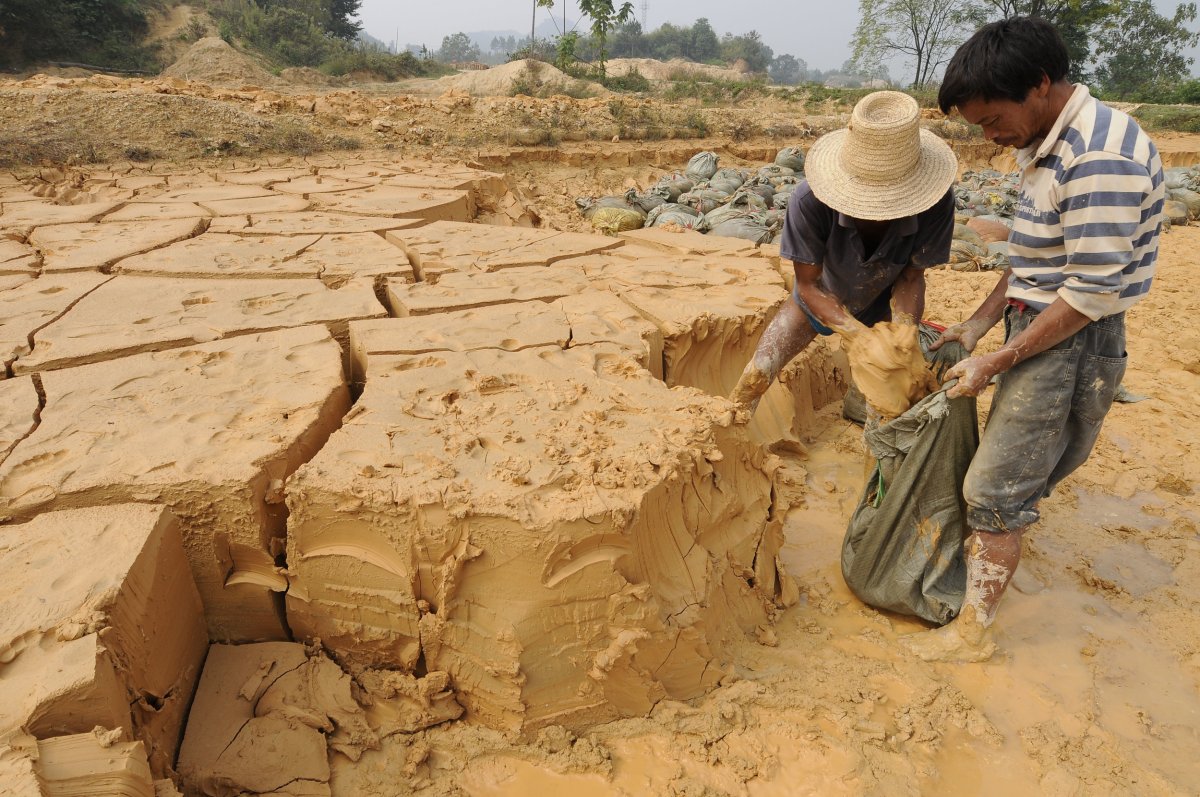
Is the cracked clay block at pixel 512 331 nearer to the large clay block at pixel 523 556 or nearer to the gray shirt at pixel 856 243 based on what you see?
the large clay block at pixel 523 556

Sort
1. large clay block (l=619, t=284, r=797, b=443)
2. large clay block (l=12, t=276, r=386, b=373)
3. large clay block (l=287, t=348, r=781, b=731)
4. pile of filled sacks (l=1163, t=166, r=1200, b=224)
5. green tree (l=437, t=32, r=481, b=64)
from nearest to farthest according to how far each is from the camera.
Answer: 1. large clay block (l=287, t=348, r=781, b=731)
2. large clay block (l=12, t=276, r=386, b=373)
3. large clay block (l=619, t=284, r=797, b=443)
4. pile of filled sacks (l=1163, t=166, r=1200, b=224)
5. green tree (l=437, t=32, r=481, b=64)

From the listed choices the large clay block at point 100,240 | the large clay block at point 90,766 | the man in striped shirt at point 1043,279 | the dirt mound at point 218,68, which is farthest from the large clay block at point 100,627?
the dirt mound at point 218,68

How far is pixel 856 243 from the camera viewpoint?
216 cm

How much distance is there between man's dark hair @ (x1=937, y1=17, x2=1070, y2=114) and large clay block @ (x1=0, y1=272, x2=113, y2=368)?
2859 mm

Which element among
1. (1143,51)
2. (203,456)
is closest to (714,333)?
(203,456)

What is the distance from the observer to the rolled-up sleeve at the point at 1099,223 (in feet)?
4.65

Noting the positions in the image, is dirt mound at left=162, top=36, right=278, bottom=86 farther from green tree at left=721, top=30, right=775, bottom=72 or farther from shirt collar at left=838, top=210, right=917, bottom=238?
green tree at left=721, top=30, right=775, bottom=72

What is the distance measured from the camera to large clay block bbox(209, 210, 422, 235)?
12.6 feet

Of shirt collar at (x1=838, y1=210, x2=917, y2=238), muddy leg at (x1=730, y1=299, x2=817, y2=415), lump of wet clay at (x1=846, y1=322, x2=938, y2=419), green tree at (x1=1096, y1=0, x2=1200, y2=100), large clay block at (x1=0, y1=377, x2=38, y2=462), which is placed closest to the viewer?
large clay block at (x1=0, y1=377, x2=38, y2=462)

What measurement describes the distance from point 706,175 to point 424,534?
7.50 m

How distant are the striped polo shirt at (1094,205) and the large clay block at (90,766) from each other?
6.64 feet

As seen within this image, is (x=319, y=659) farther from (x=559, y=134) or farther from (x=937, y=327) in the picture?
(x=559, y=134)

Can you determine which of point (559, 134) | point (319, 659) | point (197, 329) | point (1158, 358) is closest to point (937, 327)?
point (319, 659)

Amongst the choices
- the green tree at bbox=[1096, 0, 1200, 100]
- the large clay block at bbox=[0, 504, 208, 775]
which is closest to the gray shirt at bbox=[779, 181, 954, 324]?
the large clay block at bbox=[0, 504, 208, 775]
